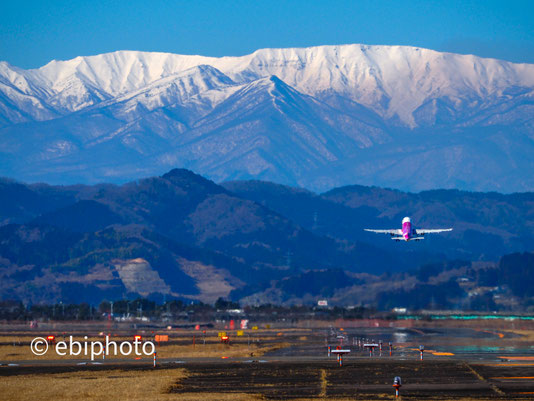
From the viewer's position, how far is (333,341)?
154375mm

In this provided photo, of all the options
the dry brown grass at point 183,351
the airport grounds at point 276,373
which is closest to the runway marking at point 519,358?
the airport grounds at point 276,373

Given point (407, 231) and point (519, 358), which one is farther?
point (407, 231)

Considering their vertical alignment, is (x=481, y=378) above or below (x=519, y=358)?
below

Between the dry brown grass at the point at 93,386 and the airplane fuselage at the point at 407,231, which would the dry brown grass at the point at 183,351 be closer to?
the dry brown grass at the point at 93,386

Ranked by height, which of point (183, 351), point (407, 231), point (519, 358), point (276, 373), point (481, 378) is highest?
point (407, 231)

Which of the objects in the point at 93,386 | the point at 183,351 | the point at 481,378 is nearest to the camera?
the point at 93,386

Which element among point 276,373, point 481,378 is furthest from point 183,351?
point 481,378

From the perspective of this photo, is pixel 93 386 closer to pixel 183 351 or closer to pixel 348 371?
pixel 348 371

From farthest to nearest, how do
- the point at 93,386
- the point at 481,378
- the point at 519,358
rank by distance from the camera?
the point at 519,358
the point at 481,378
the point at 93,386

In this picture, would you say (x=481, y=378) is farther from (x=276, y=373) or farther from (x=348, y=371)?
(x=276, y=373)

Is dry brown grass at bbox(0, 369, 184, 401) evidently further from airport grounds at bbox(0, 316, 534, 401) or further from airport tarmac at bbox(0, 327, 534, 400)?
airport tarmac at bbox(0, 327, 534, 400)

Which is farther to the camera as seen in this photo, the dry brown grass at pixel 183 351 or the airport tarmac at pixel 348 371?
the dry brown grass at pixel 183 351

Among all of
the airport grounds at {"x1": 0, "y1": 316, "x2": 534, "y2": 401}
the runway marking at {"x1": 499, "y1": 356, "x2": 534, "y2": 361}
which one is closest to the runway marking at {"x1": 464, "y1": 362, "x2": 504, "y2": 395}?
the airport grounds at {"x1": 0, "y1": 316, "x2": 534, "y2": 401}

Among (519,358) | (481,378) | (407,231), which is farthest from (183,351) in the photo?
(407,231)
